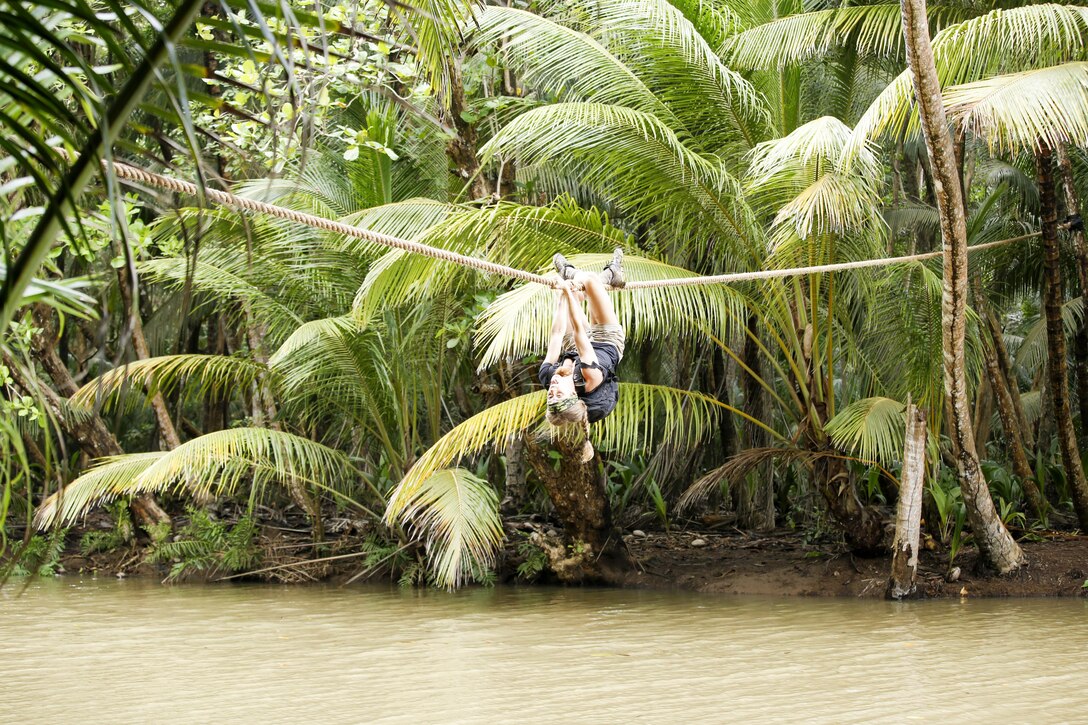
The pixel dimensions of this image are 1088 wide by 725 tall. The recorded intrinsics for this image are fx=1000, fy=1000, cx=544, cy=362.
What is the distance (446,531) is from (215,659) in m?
2.28

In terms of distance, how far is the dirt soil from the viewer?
324 inches

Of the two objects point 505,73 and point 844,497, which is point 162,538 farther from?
point 844,497

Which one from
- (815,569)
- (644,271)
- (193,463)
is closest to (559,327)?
(644,271)

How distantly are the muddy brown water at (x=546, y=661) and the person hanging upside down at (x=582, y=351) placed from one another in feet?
4.94

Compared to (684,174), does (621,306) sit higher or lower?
lower

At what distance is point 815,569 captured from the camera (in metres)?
9.04

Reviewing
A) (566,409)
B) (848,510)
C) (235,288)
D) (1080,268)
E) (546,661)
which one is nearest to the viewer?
(566,409)

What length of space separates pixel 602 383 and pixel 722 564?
4.19 m

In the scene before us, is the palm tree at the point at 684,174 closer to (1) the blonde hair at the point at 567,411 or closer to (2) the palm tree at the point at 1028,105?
(2) the palm tree at the point at 1028,105

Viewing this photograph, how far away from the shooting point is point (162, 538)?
35.7 feet

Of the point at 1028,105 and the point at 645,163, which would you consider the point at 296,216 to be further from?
the point at 645,163

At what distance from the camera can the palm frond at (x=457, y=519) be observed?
316 inches

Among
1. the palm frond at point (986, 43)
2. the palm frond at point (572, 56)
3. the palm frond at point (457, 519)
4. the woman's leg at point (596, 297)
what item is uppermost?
the palm frond at point (572, 56)

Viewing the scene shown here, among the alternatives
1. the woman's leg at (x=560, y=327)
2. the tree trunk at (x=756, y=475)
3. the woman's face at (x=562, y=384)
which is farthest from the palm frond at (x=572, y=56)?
the tree trunk at (x=756, y=475)
